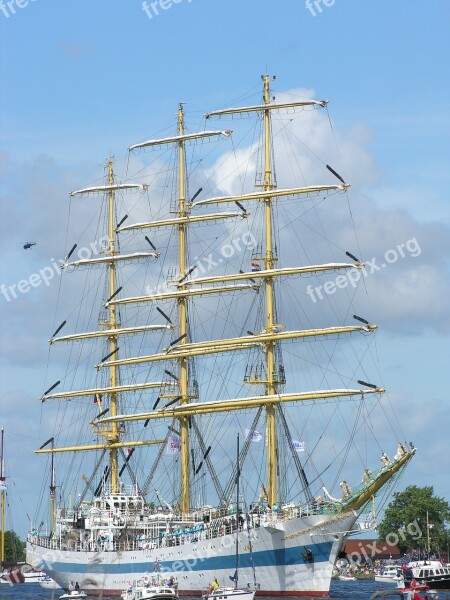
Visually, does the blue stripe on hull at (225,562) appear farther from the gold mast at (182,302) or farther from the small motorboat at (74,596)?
the gold mast at (182,302)

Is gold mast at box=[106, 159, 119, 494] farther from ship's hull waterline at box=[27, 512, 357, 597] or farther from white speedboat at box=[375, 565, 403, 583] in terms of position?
white speedboat at box=[375, 565, 403, 583]

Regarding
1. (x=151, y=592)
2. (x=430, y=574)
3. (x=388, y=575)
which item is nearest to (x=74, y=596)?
(x=151, y=592)

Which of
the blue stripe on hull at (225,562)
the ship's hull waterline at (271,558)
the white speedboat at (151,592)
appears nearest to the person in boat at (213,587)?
the white speedboat at (151,592)

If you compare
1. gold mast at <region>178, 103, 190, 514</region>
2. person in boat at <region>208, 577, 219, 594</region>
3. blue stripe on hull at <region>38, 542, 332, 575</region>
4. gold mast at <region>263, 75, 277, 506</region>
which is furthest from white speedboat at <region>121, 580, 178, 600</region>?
gold mast at <region>178, 103, 190, 514</region>

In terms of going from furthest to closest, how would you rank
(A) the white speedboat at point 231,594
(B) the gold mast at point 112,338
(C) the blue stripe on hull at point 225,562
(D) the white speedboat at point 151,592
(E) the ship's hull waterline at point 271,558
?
(B) the gold mast at point 112,338, (C) the blue stripe on hull at point 225,562, (E) the ship's hull waterline at point 271,558, (D) the white speedboat at point 151,592, (A) the white speedboat at point 231,594

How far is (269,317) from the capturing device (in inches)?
4441

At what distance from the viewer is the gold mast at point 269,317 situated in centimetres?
10781

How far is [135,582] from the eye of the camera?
111 meters

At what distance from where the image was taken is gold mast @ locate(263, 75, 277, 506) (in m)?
108

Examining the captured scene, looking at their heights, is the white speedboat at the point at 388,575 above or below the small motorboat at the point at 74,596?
above

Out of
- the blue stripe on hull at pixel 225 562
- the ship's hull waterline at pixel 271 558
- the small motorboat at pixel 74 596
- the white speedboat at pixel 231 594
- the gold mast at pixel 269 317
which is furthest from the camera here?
the small motorboat at pixel 74 596

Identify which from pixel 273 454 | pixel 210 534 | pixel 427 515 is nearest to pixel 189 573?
pixel 210 534

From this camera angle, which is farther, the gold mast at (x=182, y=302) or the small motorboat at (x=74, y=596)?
the gold mast at (x=182, y=302)

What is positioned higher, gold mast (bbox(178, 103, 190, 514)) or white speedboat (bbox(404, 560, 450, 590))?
gold mast (bbox(178, 103, 190, 514))
